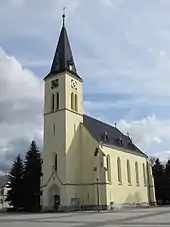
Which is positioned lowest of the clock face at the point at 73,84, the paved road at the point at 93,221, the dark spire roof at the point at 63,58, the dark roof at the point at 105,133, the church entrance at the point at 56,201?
the paved road at the point at 93,221

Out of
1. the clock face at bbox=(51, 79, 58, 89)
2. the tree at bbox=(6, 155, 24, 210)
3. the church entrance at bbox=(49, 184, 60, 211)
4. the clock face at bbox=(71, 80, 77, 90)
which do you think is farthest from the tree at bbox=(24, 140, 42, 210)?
the clock face at bbox=(71, 80, 77, 90)

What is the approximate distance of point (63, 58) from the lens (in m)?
55.7

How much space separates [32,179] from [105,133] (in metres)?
15.0

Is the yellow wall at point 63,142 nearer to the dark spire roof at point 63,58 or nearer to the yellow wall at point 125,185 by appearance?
the dark spire roof at point 63,58

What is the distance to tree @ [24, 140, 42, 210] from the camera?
57125 millimetres

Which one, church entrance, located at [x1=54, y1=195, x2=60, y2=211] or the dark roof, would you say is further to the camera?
the dark roof

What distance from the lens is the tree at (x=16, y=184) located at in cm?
5753

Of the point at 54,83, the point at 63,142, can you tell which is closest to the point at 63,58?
the point at 54,83

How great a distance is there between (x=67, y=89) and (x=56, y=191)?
1585 cm

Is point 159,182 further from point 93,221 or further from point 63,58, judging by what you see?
point 93,221

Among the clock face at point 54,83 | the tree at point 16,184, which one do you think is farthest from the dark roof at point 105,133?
the tree at point 16,184

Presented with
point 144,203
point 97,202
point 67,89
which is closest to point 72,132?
point 67,89

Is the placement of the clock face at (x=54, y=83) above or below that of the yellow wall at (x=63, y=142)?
above

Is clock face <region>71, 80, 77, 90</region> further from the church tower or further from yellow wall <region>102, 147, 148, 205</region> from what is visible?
yellow wall <region>102, 147, 148, 205</region>
